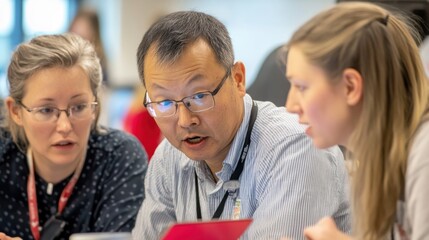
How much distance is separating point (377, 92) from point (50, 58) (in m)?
1.29

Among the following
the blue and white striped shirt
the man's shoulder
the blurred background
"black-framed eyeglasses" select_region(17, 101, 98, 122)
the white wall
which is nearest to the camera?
the blue and white striped shirt

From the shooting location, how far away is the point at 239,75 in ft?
6.94

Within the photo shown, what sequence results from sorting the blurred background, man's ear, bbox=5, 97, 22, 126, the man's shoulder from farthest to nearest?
the blurred background, man's ear, bbox=5, 97, 22, 126, the man's shoulder

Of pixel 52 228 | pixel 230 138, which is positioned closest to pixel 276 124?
pixel 230 138

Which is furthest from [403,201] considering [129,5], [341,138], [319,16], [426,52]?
[129,5]

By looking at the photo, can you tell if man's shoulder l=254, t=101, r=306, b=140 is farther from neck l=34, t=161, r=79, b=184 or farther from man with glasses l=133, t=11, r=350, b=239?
neck l=34, t=161, r=79, b=184

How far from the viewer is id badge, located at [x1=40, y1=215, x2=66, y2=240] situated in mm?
2533

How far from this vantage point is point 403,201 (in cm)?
156

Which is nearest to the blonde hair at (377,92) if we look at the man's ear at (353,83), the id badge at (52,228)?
the man's ear at (353,83)

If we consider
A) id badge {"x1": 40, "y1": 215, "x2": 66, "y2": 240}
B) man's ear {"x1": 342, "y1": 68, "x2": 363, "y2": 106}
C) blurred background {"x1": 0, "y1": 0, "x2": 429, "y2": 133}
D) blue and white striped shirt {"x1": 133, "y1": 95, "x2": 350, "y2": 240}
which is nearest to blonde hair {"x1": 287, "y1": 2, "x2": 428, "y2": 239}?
man's ear {"x1": 342, "y1": 68, "x2": 363, "y2": 106}

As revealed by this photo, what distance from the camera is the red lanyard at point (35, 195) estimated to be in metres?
2.57

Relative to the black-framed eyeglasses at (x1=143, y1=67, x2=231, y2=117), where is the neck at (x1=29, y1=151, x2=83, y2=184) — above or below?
below

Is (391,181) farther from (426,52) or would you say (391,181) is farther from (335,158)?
(426,52)

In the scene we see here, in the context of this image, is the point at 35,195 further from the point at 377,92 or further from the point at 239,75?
the point at 377,92
